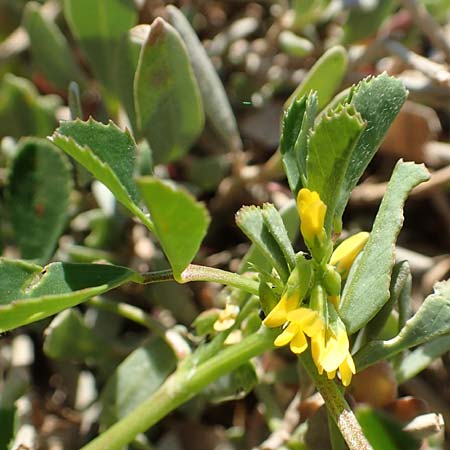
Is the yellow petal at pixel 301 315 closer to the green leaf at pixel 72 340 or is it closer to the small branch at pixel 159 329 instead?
the small branch at pixel 159 329

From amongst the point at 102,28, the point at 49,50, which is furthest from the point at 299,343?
the point at 49,50

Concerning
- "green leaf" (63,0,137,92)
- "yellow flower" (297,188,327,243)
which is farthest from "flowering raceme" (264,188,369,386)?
"green leaf" (63,0,137,92)

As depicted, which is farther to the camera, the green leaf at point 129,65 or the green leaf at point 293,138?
the green leaf at point 129,65

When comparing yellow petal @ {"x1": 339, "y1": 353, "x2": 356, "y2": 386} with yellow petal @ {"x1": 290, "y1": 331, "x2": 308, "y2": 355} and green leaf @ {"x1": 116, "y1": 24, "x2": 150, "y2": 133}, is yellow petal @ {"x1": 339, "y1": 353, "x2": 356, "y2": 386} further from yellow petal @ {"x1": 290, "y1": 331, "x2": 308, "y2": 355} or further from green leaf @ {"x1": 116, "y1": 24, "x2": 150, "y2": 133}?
green leaf @ {"x1": 116, "y1": 24, "x2": 150, "y2": 133}

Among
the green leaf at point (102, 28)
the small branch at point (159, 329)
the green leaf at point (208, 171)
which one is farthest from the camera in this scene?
the green leaf at point (208, 171)

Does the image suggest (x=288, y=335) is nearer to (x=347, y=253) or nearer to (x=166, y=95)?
(x=347, y=253)

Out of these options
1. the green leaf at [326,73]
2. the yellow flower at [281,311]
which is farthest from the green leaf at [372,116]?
the green leaf at [326,73]
